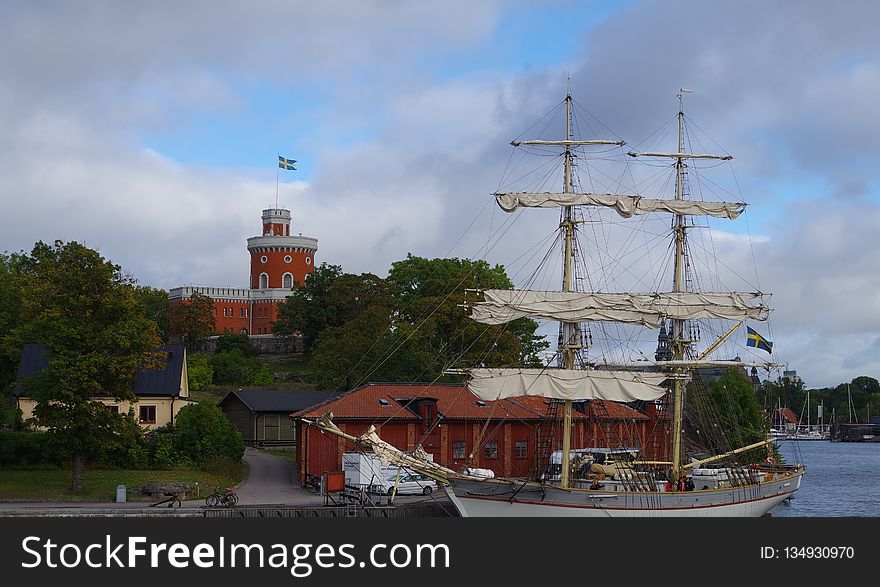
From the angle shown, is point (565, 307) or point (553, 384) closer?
point (553, 384)

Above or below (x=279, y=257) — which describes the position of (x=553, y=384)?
below

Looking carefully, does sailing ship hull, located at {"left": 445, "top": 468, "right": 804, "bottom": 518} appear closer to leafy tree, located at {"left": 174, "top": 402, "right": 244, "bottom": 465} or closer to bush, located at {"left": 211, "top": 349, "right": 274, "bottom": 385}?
leafy tree, located at {"left": 174, "top": 402, "right": 244, "bottom": 465}

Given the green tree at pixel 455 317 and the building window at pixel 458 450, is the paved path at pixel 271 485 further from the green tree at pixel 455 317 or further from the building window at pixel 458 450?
the green tree at pixel 455 317

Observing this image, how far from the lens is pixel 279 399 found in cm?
7544

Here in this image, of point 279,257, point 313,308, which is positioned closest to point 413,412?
point 313,308

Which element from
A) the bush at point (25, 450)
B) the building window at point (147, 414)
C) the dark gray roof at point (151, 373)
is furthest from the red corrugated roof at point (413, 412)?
the bush at point (25, 450)

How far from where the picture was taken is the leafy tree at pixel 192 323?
11262cm

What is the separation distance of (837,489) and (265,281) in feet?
268

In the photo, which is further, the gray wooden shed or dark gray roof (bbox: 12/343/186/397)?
the gray wooden shed

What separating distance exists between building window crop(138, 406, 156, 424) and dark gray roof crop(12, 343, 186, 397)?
2.71 feet

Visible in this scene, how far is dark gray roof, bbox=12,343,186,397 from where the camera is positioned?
6378 centimetres

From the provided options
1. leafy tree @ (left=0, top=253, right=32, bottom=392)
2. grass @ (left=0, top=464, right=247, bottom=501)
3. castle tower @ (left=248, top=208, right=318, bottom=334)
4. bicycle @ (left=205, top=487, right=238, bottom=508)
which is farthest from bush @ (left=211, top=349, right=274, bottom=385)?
bicycle @ (left=205, top=487, right=238, bottom=508)

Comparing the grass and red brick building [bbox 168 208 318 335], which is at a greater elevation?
red brick building [bbox 168 208 318 335]

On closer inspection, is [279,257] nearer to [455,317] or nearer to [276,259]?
[276,259]
